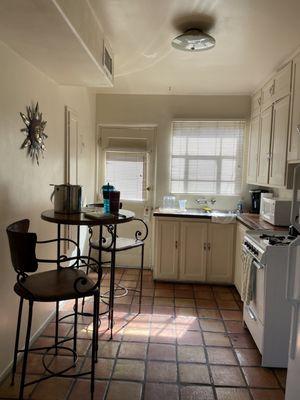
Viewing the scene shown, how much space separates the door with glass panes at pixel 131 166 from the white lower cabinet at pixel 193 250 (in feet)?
1.82

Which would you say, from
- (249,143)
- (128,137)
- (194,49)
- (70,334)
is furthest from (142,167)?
(70,334)

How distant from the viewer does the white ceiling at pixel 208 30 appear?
2.04 metres

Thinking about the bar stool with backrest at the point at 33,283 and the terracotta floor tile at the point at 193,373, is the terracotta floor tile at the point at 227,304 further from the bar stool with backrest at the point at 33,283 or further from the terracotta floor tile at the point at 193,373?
the bar stool with backrest at the point at 33,283

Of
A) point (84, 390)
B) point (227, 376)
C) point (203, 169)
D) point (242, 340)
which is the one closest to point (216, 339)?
point (242, 340)

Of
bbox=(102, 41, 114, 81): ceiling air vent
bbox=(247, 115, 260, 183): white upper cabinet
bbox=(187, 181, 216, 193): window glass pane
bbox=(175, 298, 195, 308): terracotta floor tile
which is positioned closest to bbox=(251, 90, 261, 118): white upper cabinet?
bbox=(247, 115, 260, 183): white upper cabinet

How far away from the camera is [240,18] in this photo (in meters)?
2.16

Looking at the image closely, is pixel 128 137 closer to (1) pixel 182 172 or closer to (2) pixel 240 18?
(1) pixel 182 172

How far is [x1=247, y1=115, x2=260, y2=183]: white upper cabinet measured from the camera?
3.86 meters

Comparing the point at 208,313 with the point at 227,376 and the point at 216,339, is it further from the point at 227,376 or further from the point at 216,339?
the point at 227,376

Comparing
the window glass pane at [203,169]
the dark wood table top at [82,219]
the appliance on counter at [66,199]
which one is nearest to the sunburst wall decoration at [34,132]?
the appliance on counter at [66,199]

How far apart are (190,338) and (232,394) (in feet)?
2.34

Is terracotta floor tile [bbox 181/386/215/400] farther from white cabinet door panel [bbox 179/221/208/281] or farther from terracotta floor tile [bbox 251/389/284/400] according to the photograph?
white cabinet door panel [bbox 179/221/208/281]

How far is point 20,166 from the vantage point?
229cm

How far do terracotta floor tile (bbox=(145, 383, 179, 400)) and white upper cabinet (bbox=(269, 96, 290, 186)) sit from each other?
6.25ft
